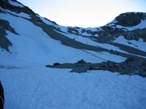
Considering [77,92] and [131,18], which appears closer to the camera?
[77,92]

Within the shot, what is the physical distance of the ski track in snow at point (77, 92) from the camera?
13023 mm

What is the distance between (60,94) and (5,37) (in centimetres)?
3630

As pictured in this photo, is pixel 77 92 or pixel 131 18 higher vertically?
pixel 131 18

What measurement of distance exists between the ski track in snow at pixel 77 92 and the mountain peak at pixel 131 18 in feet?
355

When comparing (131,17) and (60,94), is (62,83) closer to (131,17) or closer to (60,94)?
(60,94)

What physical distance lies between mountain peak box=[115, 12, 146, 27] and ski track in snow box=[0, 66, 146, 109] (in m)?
108

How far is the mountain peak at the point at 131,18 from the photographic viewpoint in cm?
12062

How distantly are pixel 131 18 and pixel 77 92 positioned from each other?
116 meters

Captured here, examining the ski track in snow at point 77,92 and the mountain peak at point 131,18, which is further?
the mountain peak at point 131,18

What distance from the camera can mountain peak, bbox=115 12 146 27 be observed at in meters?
121

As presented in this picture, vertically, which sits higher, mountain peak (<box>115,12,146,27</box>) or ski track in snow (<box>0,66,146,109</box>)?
mountain peak (<box>115,12,146,27</box>)

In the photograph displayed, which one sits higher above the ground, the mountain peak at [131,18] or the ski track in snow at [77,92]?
the mountain peak at [131,18]

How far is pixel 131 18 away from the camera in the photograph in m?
123

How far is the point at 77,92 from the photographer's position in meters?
15.2
